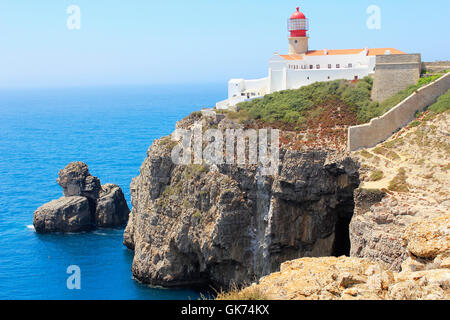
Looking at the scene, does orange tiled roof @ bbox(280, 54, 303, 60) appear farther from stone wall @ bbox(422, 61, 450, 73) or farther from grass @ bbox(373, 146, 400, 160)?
grass @ bbox(373, 146, 400, 160)

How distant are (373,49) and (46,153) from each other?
74152mm

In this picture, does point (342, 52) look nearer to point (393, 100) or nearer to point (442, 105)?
point (393, 100)

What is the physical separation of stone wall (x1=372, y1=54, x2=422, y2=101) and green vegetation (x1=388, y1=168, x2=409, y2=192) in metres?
14.0

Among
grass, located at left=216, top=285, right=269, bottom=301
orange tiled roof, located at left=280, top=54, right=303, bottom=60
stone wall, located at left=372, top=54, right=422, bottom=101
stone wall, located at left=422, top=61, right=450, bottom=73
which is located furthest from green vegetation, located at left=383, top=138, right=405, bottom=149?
grass, located at left=216, top=285, right=269, bottom=301

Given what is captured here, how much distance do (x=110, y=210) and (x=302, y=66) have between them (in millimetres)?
25694

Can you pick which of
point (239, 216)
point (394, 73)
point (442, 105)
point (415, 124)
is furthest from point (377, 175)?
point (394, 73)

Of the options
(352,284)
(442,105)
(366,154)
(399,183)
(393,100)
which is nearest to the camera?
(352,284)

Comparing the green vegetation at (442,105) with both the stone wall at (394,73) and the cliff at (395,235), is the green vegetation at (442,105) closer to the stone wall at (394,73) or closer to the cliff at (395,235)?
the cliff at (395,235)

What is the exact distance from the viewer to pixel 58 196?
247 ft

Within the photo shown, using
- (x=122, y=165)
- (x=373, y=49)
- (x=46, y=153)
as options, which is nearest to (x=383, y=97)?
(x=373, y=49)

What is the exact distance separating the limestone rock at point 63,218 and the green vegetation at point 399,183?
119 ft

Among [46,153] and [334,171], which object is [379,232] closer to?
[334,171]

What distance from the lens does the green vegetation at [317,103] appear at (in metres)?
46.4

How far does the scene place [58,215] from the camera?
60219mm
